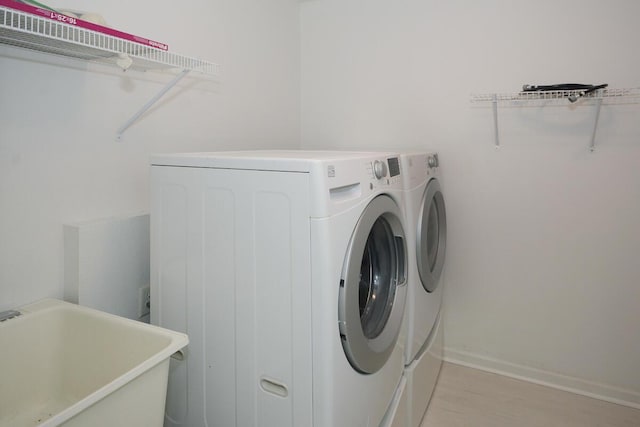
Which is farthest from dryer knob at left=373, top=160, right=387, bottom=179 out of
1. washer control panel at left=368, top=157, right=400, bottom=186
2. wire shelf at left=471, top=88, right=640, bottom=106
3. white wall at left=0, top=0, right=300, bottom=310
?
wire shelf at left=471, top=88, right=640, bottom=106

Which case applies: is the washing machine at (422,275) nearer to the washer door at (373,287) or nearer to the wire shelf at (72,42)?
the washer door at (373,287)

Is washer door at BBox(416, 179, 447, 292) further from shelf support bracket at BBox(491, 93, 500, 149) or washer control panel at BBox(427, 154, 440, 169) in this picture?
shelf support bracket at BBox(491, 93, 500, 149)

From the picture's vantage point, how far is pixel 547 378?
7.39 feet

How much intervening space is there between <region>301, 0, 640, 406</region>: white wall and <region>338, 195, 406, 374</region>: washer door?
103 centimetres

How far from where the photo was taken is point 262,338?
1194 millimetres

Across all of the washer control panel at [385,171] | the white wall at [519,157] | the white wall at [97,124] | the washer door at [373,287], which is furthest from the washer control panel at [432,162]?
the white wall at [97,124]

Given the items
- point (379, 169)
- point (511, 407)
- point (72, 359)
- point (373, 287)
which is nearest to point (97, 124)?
point (72, 359)

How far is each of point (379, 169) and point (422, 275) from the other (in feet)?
2.20

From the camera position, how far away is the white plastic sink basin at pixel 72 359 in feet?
3.42

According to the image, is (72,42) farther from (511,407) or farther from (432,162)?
(511,407)

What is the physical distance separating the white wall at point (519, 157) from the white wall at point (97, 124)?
0.84 m

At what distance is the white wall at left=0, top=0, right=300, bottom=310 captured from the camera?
1.23 meters

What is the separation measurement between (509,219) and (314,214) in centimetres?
165

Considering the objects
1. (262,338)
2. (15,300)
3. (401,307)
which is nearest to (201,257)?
(262,338)
